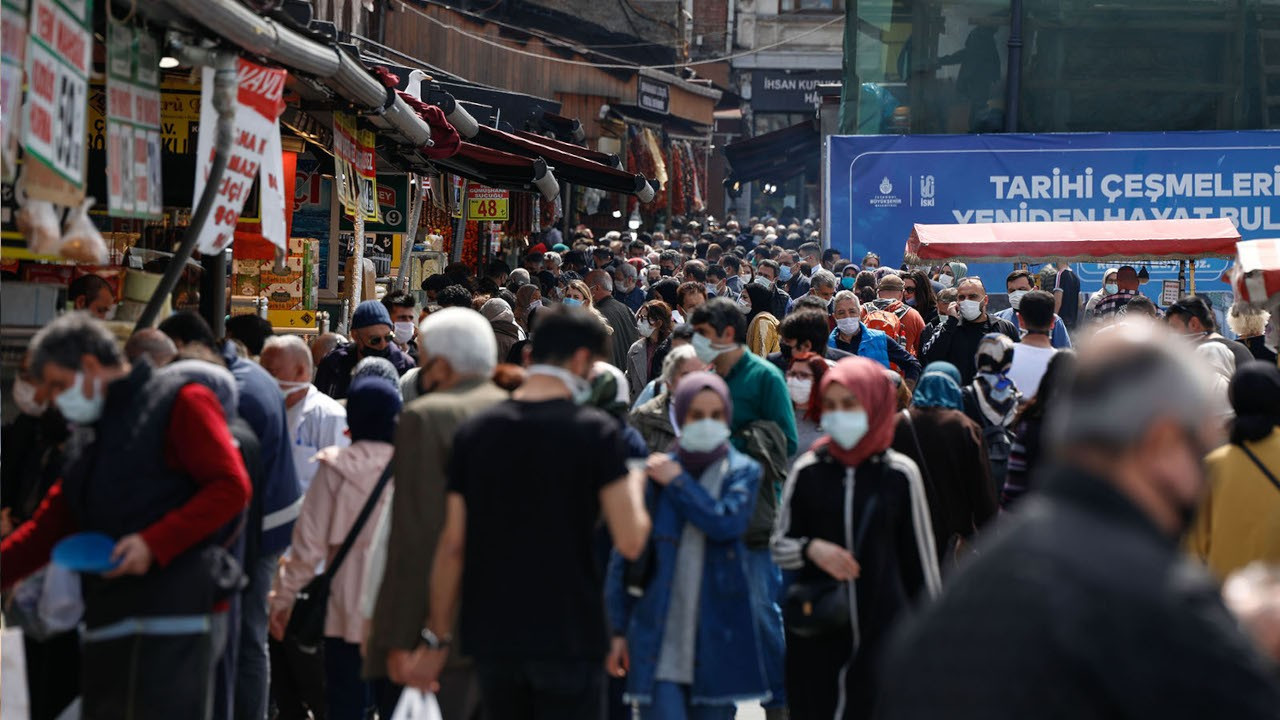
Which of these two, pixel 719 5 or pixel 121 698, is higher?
pixel 719 5

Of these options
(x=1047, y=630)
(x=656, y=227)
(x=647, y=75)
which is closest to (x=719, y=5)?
(x=656, y=227)

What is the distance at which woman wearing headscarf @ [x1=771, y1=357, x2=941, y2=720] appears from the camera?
5816mm

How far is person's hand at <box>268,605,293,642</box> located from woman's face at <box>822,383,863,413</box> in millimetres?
2259

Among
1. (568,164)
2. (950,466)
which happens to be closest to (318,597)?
(950,466)

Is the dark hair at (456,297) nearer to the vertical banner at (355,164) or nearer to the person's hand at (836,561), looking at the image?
the vertical banner at (355,164)

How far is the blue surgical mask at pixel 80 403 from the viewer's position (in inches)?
200

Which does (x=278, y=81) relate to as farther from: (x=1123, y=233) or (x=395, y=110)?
(x=1123, y=233)

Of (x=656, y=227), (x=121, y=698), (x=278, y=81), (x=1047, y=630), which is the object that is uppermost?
(x=656, y=227)

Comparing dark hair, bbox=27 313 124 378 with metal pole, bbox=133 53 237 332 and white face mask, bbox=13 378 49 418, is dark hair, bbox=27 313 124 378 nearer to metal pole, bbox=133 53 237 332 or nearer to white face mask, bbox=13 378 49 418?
white face mask, bbox=13 378 49 418

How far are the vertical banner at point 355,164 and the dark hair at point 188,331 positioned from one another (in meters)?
3.92

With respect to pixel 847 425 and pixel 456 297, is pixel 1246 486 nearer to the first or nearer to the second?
pixel 847 425

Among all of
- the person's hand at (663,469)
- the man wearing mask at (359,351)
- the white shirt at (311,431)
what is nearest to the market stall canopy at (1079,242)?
the man wearing mask at (359,351)

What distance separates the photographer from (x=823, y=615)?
575cm

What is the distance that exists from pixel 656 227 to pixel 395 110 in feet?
100
